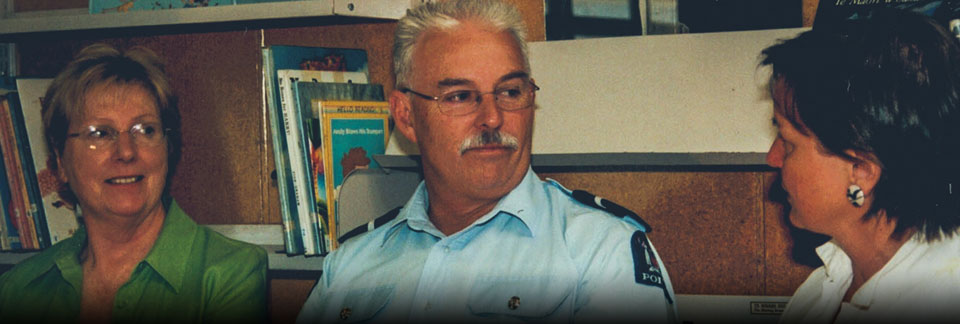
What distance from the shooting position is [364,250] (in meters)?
Answer: 1.66

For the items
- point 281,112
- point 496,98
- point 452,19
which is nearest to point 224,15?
point 281,112

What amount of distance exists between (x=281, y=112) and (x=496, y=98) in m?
0.42

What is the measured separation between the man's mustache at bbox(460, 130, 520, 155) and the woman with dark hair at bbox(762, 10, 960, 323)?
0.42 metres

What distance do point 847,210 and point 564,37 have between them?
1.78 ft

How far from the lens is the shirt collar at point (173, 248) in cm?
181

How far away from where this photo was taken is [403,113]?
154 centimetres

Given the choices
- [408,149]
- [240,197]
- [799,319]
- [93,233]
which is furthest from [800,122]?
[93,233]

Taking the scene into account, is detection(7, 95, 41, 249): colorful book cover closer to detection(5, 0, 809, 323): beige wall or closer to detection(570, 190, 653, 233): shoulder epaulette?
detection(5, 0, 809, 323): beige wall

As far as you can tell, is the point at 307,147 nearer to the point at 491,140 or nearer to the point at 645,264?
the point at 491,140

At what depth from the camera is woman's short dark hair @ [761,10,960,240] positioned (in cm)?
127

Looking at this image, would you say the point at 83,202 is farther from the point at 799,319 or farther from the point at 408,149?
the point at 799,319

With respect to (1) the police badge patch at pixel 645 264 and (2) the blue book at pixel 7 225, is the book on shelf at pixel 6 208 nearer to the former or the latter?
(2) the blue book at pixel 7 225

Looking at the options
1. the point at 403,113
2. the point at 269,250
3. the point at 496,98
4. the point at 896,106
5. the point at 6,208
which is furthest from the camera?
the point at 6,208

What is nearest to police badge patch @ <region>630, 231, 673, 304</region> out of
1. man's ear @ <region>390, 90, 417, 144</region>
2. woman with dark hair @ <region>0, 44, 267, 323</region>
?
man's ear @ <region>390, 90, 417, 144</region>
